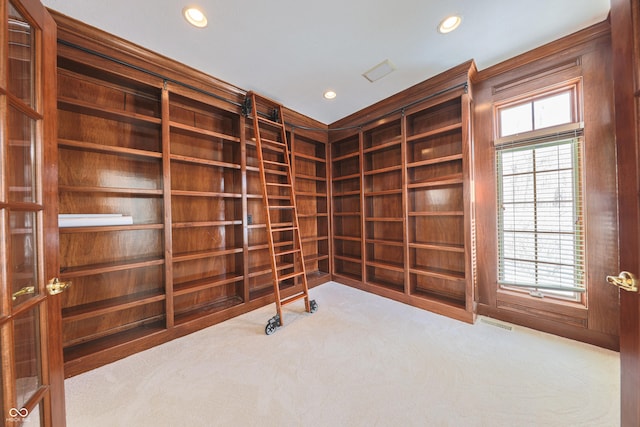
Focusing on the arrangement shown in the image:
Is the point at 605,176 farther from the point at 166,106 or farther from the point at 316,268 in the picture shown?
the point at 166,106

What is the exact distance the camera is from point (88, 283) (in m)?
1.95

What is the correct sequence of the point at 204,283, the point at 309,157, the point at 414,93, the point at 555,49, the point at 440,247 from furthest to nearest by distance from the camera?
the point at 309,157, the point at 414,93, the point at 440,247, the point at 204,283, the point at 555,49

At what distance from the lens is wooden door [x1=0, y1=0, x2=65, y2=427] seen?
75 centimetres

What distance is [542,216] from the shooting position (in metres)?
2.12

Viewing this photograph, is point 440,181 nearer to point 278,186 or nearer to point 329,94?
point 329,94

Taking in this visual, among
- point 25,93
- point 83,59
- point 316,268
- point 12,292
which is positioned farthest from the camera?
point 316,268

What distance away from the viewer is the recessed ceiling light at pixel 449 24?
5.54ft

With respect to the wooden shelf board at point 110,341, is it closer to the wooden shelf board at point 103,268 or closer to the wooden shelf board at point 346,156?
the wooden shelf board at point 103,268

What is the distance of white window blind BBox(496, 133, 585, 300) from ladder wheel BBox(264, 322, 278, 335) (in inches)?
97.4

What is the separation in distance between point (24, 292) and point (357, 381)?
6.08 ft

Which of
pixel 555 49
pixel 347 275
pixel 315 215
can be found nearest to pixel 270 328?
pixel 347 275

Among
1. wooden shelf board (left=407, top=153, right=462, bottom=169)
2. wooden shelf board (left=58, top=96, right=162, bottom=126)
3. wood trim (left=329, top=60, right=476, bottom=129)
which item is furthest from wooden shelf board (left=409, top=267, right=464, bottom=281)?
wooden shelf board (left=58, top=96, right=162, bottom=126)

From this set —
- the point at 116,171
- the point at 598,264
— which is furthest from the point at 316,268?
the point at 598,264

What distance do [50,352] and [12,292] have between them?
1.21ft
